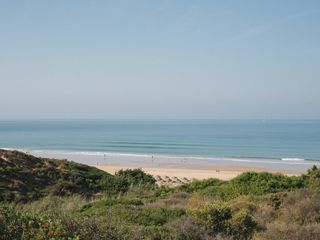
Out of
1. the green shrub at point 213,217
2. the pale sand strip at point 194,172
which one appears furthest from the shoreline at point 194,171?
the green shrub at point 213,217

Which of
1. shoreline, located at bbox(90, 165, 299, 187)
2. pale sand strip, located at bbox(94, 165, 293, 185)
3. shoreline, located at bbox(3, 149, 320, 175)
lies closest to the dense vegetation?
pale sand strip, located at bbox(94, 165, 293, 185)

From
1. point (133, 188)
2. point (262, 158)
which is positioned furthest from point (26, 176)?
point (262, 158)

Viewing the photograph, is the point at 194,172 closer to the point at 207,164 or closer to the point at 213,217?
the point at 207,164

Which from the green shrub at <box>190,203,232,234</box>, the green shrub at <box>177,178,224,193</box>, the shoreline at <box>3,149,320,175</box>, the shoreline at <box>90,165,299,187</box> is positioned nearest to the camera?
the green shrub at <box>190,203,232,234</box>

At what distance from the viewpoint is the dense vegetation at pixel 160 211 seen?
6.65 m

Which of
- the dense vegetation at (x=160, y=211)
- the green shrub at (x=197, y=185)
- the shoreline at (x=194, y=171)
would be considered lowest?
the shoreline at (x=194, y=171)

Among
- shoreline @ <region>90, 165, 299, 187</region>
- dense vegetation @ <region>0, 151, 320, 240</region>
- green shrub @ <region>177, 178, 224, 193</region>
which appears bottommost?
shoreline @ <region>90, 165, 299, 187</region>

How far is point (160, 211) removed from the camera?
10422 millimetres

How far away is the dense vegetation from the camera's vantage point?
6648 millimetres

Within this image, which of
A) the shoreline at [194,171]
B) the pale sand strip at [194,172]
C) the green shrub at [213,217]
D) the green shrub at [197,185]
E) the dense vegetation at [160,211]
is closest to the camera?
the dense vegetation at [160,211]

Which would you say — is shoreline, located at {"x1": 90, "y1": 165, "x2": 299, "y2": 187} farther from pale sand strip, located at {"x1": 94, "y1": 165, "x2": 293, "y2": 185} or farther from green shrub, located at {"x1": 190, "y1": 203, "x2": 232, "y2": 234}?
green shrub, located at {"x1": 190, "y1": 203, "x2": 232, "y2": 234}

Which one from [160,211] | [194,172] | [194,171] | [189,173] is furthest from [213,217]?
[194,171]

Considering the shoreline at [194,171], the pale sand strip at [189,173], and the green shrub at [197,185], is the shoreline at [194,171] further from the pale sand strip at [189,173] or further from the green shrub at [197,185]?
the green shrub at [197,185]

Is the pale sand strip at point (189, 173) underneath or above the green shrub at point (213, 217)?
underneath
